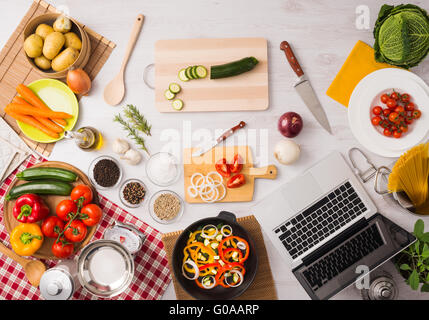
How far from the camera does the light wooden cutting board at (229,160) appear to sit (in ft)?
5.56

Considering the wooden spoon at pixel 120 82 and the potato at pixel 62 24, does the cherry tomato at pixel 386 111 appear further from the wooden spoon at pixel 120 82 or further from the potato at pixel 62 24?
the potato at pixel 62 24

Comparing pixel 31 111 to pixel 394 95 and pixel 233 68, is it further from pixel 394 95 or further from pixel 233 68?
pixel 394 95

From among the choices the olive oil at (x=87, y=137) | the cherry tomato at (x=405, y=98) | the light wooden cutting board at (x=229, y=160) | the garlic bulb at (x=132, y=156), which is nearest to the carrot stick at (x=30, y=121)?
the olive oil at (x=87, y=137)

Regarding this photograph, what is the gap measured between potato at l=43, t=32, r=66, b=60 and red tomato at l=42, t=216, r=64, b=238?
0.73m

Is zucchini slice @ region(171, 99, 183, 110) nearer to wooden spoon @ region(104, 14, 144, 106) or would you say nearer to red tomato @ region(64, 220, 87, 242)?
wooden spoon @ region(104, 14, 144, 106)

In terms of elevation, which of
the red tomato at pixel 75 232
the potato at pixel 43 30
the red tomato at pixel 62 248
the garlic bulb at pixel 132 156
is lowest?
the red tomato at pixel 62 248

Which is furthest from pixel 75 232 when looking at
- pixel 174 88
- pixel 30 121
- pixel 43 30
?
pixel 43 30

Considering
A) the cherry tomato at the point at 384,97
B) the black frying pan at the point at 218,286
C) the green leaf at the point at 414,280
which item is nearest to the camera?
the green leaf at the point at 414,280

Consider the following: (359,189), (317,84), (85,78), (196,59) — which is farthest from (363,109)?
(85,78)

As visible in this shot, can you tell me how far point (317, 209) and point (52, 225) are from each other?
3.91 feet

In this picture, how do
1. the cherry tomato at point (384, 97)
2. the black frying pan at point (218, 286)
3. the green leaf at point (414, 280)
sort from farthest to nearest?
the cherry tomato at point (384, 97) < the black frying pan at point (218, 286) < the green leaf at point (414, 280)

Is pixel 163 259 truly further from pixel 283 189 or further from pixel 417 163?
pixel 417 163

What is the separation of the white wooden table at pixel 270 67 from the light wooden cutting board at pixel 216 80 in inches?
1.5

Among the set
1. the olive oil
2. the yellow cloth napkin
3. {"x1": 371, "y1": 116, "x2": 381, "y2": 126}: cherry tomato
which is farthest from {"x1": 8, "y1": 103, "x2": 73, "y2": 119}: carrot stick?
{"x1": 371, "y1": 116, "x2": 381, "y2": 126}: cherry tomato
